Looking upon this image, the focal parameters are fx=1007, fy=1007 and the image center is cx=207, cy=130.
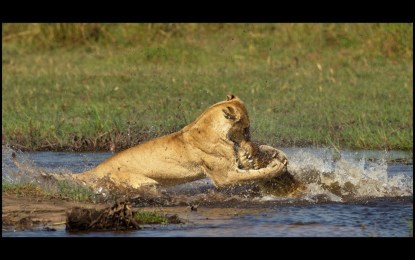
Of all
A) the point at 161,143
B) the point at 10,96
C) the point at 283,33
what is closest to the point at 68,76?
the point at 10,96

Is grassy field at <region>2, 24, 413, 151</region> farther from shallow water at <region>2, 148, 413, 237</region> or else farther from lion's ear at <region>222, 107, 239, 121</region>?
lion's ear at <region>222, 107, 239, 121</region>

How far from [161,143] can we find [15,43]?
985 centimetres

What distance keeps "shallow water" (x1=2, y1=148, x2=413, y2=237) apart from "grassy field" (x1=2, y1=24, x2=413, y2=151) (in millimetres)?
1383

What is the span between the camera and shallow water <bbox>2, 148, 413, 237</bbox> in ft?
25.7

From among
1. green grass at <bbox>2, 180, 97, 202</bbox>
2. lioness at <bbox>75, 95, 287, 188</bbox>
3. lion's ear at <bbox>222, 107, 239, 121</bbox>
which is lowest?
green grass at <bbox>2, 180, 97, 202</bbox>

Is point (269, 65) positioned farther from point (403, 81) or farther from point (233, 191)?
point (233, 191)

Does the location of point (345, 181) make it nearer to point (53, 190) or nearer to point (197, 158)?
point (197, 158)

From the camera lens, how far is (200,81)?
15508 mm

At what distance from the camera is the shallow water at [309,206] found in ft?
25.7

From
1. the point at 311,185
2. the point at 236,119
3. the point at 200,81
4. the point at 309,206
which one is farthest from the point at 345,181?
the point at 200,81

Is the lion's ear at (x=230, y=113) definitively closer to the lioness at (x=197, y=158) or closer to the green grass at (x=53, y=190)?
the lioness at (x=197, y=158)

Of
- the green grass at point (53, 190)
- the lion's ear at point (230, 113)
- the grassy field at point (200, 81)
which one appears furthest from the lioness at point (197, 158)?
the grassy field at point (200, 81)

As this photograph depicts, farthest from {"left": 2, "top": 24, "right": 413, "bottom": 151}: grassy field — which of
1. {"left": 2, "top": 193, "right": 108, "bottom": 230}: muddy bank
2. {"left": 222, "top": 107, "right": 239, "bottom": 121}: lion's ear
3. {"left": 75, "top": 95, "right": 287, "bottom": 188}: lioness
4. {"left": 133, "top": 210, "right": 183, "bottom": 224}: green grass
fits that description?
{"left": 133, "top": 210, "right": 183, "bottom": 224}: green grass

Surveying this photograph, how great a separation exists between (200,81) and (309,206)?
22.4 ft
